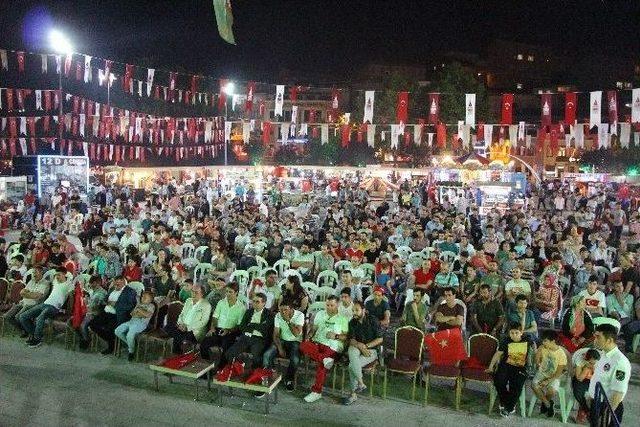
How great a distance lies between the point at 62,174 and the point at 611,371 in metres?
21.2

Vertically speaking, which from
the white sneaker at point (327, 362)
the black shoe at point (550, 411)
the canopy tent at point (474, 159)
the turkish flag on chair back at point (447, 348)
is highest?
the canopy tent at point (474, 159)

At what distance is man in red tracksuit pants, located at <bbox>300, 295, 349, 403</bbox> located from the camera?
21.6 ft

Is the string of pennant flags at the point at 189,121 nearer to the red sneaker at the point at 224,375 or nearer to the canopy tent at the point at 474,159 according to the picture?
the canopy tent at the point at 474,159

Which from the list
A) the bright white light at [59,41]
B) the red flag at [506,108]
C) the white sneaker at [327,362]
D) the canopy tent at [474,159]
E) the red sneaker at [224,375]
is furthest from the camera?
the canopy tent at [474,159]

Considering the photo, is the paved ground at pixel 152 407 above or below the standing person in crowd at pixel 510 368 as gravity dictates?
below

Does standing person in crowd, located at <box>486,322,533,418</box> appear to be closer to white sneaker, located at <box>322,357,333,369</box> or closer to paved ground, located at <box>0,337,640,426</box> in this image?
paved ground, located at <box>0,337,640,426</box>

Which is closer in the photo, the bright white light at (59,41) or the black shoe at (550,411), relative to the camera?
the black shoe at (550,411)

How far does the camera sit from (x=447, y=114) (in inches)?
1449

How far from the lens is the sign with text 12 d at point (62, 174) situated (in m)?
21.4

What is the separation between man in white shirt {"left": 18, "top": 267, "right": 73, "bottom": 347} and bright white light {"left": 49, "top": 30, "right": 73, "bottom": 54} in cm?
1336

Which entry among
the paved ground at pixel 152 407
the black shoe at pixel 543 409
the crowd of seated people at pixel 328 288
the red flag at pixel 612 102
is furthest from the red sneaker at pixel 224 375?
the red flag at pixel 612 102

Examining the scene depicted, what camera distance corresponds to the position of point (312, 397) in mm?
6461

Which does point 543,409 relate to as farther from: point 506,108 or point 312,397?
point 506,108

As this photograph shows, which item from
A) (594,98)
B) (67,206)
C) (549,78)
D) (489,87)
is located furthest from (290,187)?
(549,78)
